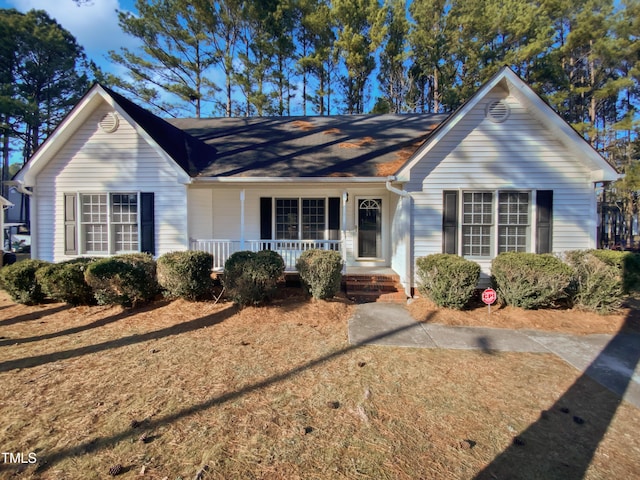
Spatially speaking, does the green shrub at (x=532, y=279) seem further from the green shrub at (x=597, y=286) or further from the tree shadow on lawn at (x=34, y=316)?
the tree shadow on lawn at (x=34, y=316)

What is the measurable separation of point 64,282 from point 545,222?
10738 mm

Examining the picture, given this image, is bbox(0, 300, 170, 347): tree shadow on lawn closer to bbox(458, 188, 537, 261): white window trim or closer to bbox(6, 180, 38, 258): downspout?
bbox(6, 180, 38, 258): downspout

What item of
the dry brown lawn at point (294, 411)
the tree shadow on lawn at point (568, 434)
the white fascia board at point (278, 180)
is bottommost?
the tree shadow on lawn at point (568, 434)

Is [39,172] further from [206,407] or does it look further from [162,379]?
[206,407]

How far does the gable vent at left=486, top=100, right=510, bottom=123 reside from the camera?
7367mm

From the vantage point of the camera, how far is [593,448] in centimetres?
268

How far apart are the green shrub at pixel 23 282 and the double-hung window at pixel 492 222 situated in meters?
9.32

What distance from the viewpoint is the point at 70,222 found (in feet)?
27.5

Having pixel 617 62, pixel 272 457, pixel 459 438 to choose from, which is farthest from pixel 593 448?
pixel 617 62

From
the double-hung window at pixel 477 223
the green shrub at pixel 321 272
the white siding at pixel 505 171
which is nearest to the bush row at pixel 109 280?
the green shrub at pixel 321 272

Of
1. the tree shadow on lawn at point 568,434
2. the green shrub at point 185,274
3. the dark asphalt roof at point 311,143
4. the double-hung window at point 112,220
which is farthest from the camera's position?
the dark asphalt roof at point 311,143

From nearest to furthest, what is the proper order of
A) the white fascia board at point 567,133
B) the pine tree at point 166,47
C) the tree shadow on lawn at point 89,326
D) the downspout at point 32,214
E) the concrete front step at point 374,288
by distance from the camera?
1. the tree shadow on lawn at point 89,326
2. the white fascia board at point 567,133
3. the concrete front step at point 374,288
4. the downspout at point 32,214
5. the pine tree at point 166,47

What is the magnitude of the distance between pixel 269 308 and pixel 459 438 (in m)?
4.48

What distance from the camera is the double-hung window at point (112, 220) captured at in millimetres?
8383
